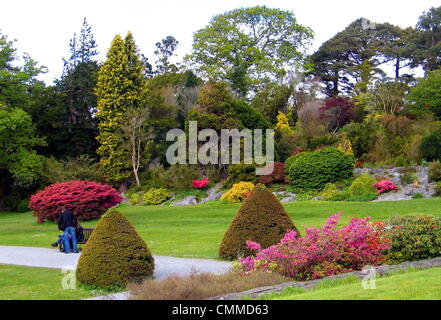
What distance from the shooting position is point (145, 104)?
Result: 39.8 meters

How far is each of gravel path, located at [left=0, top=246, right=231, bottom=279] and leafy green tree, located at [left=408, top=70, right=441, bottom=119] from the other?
27.9 m

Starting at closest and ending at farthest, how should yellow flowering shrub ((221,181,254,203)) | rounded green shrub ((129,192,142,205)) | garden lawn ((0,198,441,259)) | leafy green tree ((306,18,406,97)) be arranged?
garden lawn ((0,198,441,259))
yellow flowering shrub ((221,181,254,203))
rounded green shrub ((129,192,142,205))
leafy green tree ((306,18,406,97))

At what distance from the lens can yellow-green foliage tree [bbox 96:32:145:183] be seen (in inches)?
1479

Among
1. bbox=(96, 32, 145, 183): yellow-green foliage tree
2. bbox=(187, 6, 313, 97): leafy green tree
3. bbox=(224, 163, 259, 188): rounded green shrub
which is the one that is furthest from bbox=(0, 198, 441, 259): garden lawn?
bbox=(187, 6, 313, 97): leafy green tree

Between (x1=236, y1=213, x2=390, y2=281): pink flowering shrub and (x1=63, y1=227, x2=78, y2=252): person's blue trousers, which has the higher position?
(x1=236, y1=213, x2=390, y2=281): pink flowering shrub

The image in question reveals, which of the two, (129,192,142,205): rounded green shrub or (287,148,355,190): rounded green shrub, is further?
(129,192,142,205): rounded green shrub

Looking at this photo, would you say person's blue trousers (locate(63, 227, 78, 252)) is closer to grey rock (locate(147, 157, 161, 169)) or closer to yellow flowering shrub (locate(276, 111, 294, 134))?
yellow flowering shrub (locate(276, 111, 294, 134))

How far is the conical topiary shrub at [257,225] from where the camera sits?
12.0m

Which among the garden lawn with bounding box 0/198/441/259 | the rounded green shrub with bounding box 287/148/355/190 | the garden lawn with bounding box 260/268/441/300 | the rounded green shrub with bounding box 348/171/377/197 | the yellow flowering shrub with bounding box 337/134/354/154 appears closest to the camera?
the garden lawn with bounding box 260/268/441/300

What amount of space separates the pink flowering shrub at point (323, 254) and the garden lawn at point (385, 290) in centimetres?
107

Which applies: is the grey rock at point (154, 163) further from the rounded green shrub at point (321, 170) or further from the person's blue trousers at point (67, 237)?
the person's blue trousers at point (67, 237)

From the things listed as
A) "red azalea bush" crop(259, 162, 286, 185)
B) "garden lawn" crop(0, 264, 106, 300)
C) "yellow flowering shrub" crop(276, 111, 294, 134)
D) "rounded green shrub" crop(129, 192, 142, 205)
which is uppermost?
"yellow flowering shrub" crop(276, 111, 294, 134)
